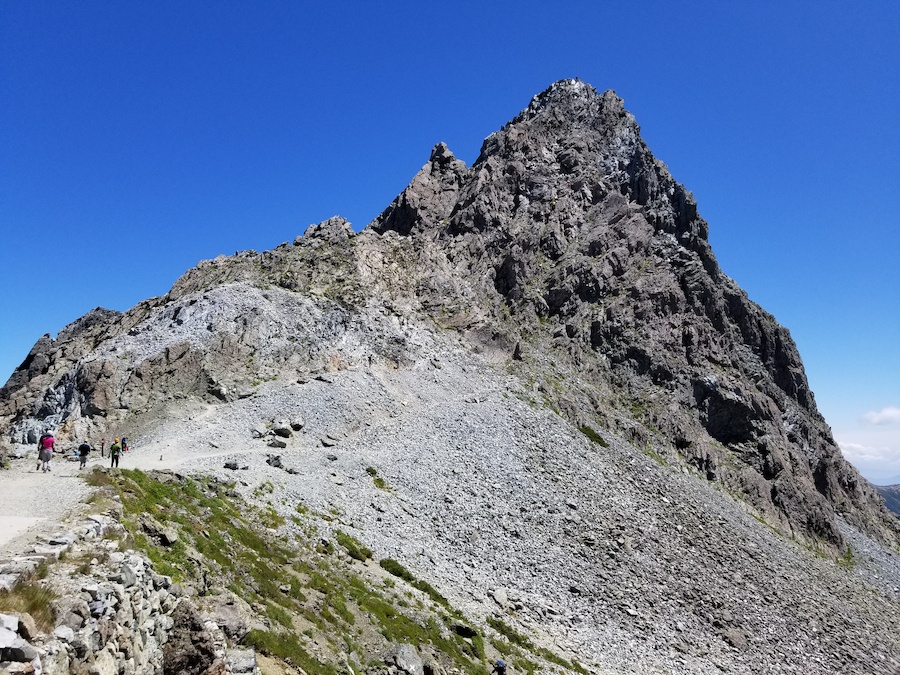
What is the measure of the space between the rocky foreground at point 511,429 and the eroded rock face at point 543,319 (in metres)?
0.43

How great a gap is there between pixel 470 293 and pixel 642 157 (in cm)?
4797

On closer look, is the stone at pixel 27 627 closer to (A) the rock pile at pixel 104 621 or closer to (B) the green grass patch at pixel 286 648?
(A) the rock pile at pixel 104 621

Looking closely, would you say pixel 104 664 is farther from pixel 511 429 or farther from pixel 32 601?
pixel 511 429

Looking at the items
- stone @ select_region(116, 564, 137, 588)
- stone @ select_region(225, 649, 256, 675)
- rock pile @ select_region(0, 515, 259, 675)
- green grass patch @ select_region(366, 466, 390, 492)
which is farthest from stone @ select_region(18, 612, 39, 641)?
green grass patch @ select_region(366, 466, 390, 492)

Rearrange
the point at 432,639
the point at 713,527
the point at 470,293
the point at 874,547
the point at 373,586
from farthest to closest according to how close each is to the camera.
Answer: the point at 470,293 < the point at 874,547 < the point at 713,527 < the point at 373,586 < the point at 432,639

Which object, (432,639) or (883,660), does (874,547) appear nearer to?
(883,660)

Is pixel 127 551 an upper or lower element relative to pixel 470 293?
lower

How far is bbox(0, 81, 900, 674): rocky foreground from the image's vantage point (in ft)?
112

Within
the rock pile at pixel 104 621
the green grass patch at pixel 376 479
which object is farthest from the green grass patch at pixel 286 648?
the green grass patch at pixel 376 479

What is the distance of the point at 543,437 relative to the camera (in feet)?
208

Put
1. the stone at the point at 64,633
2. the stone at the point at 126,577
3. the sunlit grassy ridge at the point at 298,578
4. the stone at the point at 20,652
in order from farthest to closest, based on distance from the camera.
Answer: the sunlit grassy ridge at the point at 298,578 → the stone at the point at 126,577 → the stone at the point at 64,633 → the stone at the point at 20,652

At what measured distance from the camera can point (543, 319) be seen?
93562 mm

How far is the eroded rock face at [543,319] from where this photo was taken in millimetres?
63250

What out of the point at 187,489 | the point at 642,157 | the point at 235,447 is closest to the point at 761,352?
the point at 642,157
